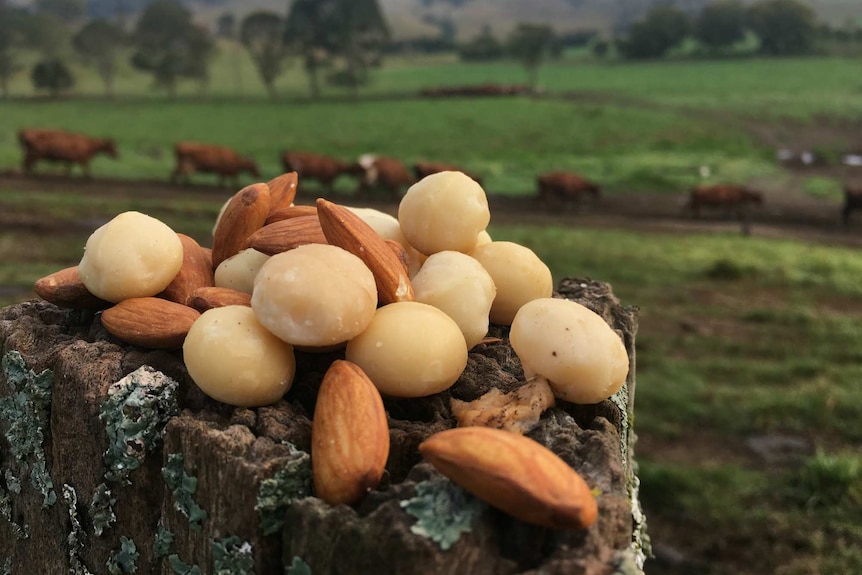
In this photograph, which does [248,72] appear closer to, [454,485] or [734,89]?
[734,89]

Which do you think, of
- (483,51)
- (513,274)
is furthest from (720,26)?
(513,274)

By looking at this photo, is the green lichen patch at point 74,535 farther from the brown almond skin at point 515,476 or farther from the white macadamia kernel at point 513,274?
the white macadamia kernel at point 513,274

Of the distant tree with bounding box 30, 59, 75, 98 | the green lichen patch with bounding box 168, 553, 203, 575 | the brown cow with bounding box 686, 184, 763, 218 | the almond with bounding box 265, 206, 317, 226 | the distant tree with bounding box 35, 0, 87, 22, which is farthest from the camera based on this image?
the distant tree with bounding box 35, 0, 87, 22

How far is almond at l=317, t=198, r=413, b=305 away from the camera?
162 centimetres

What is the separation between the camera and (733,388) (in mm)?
6395

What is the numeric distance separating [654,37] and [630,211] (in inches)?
1863

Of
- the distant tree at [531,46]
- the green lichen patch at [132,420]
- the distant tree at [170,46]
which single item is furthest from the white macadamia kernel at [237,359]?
the distant tree at [170,46]

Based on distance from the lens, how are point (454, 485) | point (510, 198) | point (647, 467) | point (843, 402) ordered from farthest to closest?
point (510, 198) → point (843, 402) → point (647, 467) → point (454, 485)

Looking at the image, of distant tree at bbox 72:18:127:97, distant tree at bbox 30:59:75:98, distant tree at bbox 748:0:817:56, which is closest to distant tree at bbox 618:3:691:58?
distant tree at bbox 748:0:817:56

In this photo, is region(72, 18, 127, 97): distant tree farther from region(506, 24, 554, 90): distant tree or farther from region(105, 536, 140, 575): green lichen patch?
region(105, 536, 140, 575): green lichen patch

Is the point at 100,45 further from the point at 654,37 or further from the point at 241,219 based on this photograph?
the point at 241,219

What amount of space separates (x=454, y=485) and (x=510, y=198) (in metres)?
17.2

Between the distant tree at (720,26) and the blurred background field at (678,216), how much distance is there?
9466 mm

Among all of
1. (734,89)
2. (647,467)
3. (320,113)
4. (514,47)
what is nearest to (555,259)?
(647,467)
